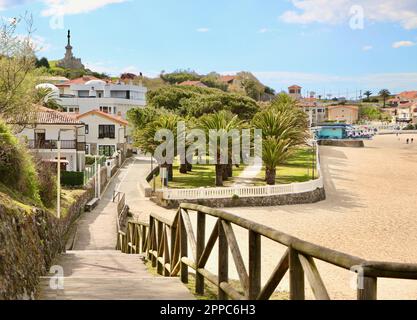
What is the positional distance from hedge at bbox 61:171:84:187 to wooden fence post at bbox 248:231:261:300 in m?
28.0

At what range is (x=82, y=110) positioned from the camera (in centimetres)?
8362

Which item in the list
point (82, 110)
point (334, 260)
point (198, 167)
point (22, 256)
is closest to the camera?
point (334, 260)

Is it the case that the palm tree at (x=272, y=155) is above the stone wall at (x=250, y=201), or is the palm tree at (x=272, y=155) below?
above

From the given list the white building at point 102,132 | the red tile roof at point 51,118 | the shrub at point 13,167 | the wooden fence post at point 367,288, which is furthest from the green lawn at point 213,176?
the wooden fence post at point 367,288

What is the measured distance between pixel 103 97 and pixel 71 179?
194 ft

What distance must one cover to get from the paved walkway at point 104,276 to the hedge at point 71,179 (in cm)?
686

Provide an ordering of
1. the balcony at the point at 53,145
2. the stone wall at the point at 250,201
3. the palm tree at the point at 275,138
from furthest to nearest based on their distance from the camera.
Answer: the balcony at the point at 53,145
the palm tree at the point at 275,138
the stone wall at the point at 250,201

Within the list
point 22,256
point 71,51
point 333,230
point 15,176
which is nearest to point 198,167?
point 333,230

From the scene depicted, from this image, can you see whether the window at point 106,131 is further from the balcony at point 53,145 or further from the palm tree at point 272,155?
the palm tree at point 272,155

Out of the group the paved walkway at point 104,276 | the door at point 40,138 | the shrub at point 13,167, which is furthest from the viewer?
the door at point 40,138

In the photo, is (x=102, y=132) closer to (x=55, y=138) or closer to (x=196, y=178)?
(x=55, y=138)

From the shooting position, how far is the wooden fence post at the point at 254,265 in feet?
16.5
